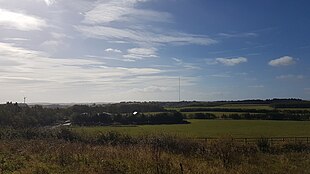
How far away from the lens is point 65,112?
118875 millimetres

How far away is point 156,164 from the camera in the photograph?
12305 mm

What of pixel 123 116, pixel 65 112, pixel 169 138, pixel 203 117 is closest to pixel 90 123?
pixel 123 116

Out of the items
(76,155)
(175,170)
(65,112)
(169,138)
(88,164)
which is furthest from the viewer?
(65,112)

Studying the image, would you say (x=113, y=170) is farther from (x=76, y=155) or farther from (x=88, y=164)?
(x=76, y=155)

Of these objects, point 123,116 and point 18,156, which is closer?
point 18,156

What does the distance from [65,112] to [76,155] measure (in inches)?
4224

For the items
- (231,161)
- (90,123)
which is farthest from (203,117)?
(231,161)

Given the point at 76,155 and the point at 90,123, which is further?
the point at 90,123

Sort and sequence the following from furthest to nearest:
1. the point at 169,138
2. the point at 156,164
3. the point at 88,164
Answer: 1. the point at 169,138
2. the point at 88,164
3. the point at 156,164

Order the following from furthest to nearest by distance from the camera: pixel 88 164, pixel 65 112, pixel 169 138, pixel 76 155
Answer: pixel 65 112 → pixel 169 138 → pixel 76 155 → pixel 88 164

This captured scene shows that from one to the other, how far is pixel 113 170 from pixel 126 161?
175 centimetres

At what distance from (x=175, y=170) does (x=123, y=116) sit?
3897 inches

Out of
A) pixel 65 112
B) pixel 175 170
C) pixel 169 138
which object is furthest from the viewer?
pixel 65 112

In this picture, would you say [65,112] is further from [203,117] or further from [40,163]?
[40,163]
